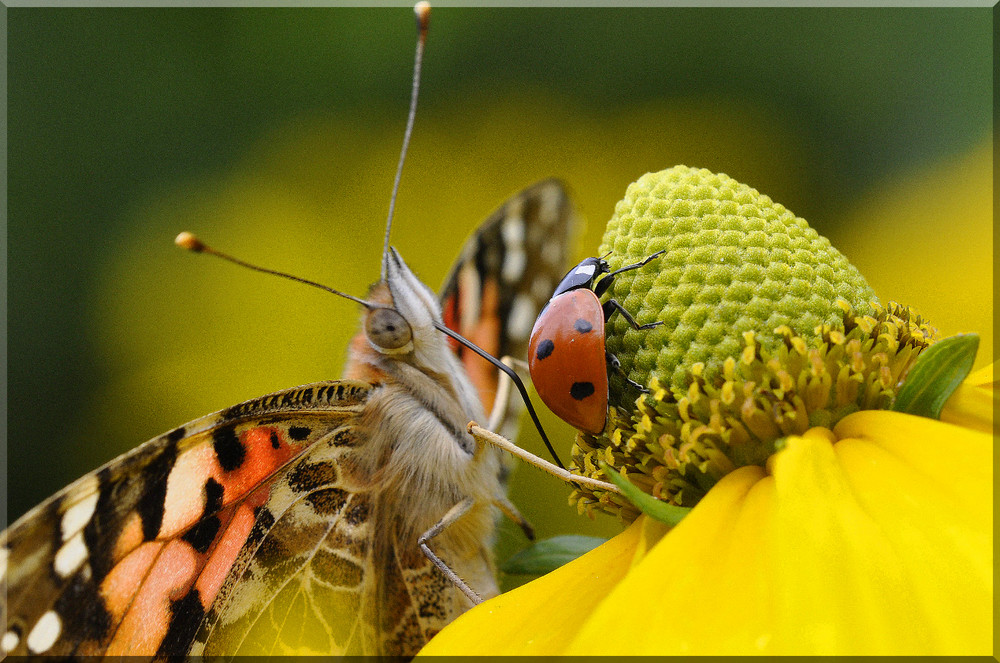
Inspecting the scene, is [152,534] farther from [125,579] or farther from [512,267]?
[512,267]

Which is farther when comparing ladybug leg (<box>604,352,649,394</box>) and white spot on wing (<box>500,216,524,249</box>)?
white spot on wing (<box>500,216,524,249</box>)

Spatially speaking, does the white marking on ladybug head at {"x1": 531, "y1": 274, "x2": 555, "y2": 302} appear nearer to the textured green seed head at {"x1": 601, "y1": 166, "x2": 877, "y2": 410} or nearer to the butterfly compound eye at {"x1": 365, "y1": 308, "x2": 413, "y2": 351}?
the butterfly compound eye at {"x1": 365, "y1": 308, "x2": 413, "y2": 351}

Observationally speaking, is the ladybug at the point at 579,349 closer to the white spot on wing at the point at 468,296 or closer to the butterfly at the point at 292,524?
the butterfly at the point at 292,524

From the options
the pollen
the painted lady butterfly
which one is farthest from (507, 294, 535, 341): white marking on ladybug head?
the pollen

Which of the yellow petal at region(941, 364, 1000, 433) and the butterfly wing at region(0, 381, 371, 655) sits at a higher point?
the yellow petal at region(941, 364, 1000, 433)

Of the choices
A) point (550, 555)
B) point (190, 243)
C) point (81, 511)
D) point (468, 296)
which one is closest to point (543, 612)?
point (550, 555)

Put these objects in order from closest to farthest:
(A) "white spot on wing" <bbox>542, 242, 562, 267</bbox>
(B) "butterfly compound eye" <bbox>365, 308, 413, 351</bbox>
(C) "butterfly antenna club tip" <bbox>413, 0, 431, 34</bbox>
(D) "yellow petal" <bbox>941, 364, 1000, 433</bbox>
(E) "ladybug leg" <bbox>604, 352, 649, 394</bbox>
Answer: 1. (D) "yellow petal" <bbox>941, 364, 1000, 433</bbox>
2. (E) "ladybug leg" <bbox>604, 352, 649, 394</bbox>
3. (B) "butterfly compound eye" <bbox>365, 308, 413, 351</bbox>
4. (C) "butterfly antenna club tip" <bbox>413, 0, 431, 34</bbox>
5. (A) "white spot on wing" <bbox>542, 242, 562, 267</bbox>
